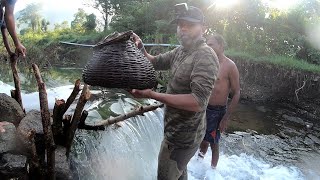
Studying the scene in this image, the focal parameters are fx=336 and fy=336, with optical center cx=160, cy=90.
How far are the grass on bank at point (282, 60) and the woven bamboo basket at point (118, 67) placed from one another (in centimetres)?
975

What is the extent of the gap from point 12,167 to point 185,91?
2133mm

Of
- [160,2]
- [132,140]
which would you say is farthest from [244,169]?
[160,2]

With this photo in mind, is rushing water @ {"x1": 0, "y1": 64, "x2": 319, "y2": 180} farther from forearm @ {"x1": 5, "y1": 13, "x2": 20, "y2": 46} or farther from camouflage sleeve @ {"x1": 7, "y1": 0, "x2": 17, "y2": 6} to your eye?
camouflage sleeve @ {"x1": 7, "y1": 0, "x2": 17, "y2": 6}

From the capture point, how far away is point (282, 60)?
1175cm

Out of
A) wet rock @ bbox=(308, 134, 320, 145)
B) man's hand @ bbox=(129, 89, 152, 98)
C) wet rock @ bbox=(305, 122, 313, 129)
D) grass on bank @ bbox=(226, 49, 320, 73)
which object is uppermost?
man's hand @ bbox=(129, 89, 152, 98)

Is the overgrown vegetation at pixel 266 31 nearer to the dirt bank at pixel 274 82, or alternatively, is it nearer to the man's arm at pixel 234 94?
the dirt bank at pixel 274 82

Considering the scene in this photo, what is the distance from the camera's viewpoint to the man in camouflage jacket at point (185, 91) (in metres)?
2.77

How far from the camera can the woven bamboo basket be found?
2545mm

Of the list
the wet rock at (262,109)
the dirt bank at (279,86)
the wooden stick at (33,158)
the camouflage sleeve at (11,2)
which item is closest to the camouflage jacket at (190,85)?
the wooden stick at (33,158)

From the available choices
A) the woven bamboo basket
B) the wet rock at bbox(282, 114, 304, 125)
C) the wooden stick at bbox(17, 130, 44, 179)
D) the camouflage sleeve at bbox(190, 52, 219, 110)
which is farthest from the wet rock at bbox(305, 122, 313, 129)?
the woven bamboo basket

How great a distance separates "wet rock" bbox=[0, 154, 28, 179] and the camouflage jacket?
171cm

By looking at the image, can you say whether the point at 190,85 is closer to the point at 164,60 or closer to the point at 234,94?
the point at 164,60

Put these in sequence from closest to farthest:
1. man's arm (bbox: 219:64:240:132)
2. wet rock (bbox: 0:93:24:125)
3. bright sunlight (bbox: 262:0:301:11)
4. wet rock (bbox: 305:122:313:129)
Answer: wet rock (bbox: 0:93:24:125), man's arm (bbox: 219:64:240:132), wet rock (bbox: 305:122:313:129), bright sunlight (bbox: 262:0:301:11)

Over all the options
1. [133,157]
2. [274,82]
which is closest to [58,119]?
[133,157]
